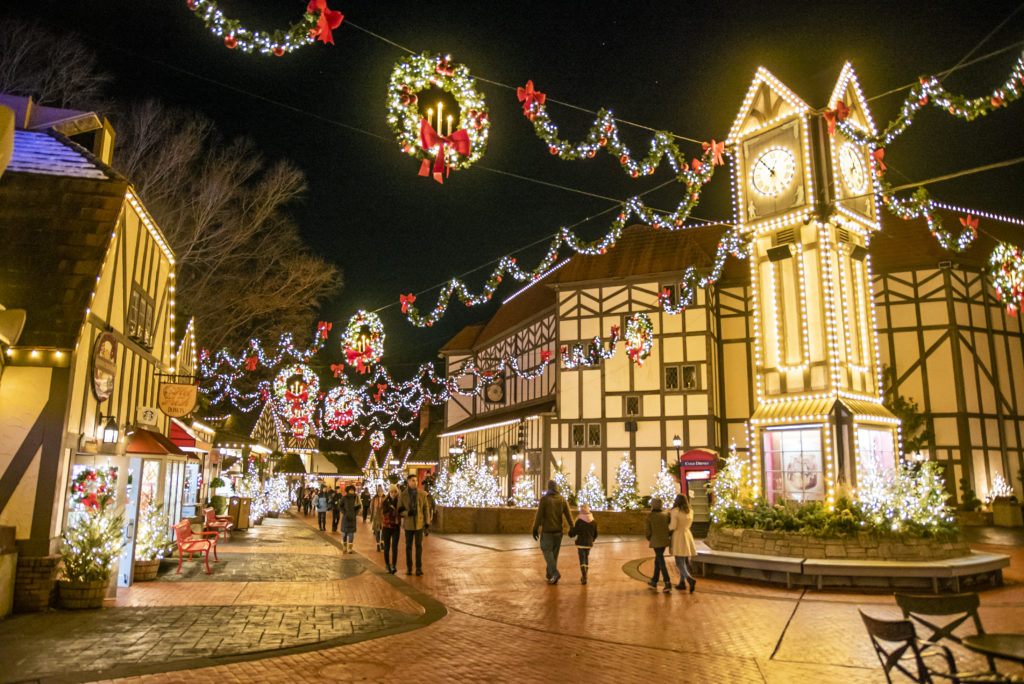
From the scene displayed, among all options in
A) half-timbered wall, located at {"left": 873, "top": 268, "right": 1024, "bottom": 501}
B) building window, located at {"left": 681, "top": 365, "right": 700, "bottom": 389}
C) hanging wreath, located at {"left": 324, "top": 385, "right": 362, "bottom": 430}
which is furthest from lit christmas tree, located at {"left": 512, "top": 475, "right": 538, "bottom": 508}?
half-timbered wall, located at {"left": 873, "top": 268, "right": 1024, "bottom": 501}

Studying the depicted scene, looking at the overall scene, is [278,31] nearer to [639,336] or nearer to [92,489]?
[92,489]

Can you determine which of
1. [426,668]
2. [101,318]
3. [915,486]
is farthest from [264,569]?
[915,486]

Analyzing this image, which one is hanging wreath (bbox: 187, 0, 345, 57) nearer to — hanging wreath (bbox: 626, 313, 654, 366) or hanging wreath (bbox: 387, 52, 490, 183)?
hanging wreath (bbox: 387, 52, 490, 183)

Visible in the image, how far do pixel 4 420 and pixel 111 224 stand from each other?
3.03 metres

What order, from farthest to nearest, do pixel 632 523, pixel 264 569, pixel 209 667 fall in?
pixel 632 523 < pixel 264 569 < pixel 209 667

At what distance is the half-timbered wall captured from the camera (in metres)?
25.3

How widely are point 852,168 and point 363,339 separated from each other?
1132cm

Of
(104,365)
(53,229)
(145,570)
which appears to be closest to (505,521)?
(145,570)

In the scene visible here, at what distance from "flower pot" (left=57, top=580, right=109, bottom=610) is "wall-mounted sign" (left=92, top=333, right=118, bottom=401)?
270 cm

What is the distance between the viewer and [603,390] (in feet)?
95.8

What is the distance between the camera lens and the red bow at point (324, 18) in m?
7.36

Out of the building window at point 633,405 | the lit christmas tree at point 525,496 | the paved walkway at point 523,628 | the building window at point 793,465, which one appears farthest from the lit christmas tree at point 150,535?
Result: the building window at point 633,405

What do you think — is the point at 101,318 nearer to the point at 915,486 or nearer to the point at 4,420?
the point at 4,420

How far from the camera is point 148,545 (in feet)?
39.3
